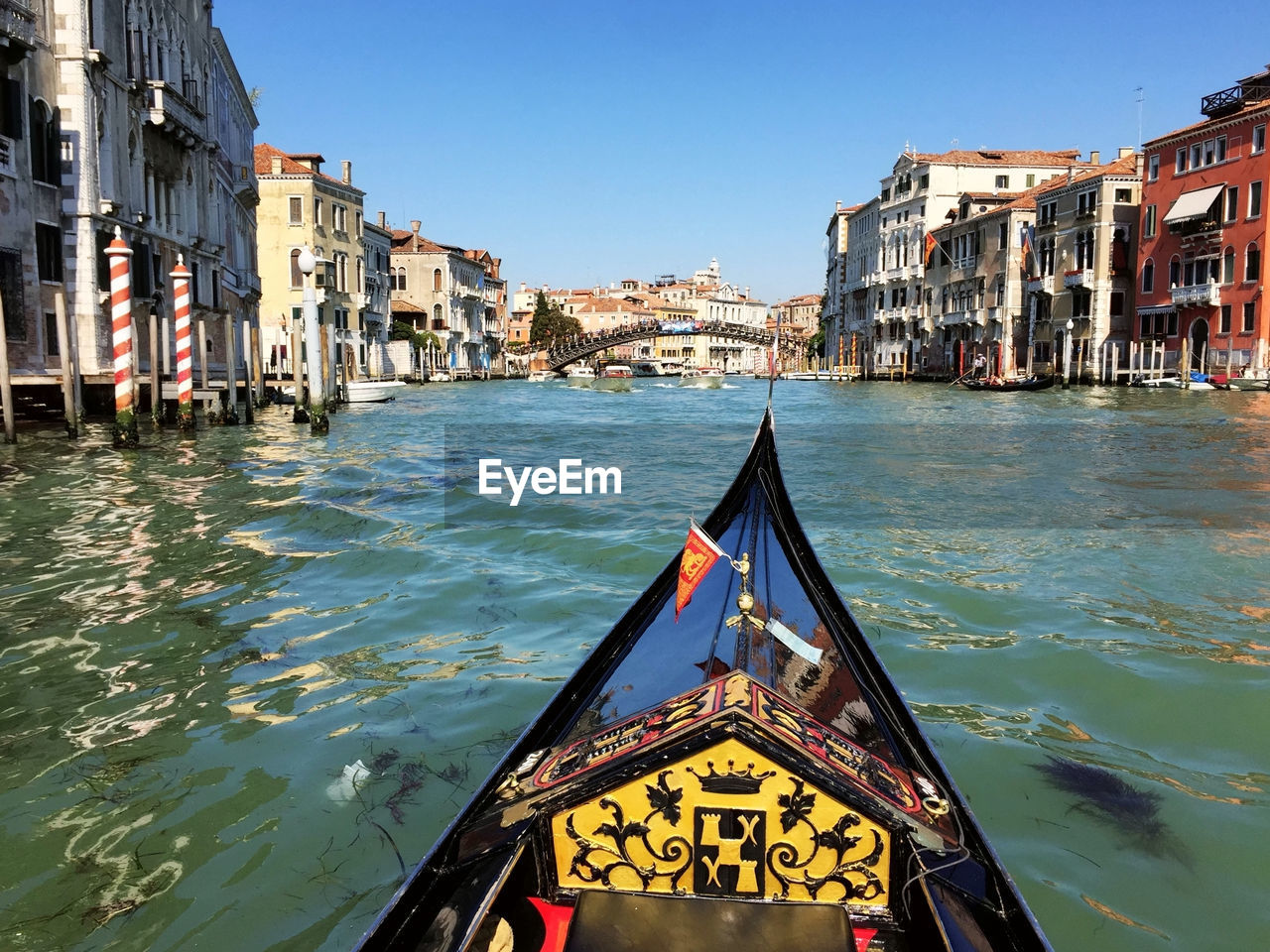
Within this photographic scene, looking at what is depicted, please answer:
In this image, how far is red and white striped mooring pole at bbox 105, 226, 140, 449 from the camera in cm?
720

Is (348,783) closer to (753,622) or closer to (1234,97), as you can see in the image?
(753,622)

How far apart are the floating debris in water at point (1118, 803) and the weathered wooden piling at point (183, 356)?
8261 mm

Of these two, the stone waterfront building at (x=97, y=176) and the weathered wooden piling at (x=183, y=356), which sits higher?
the stone waterfront building at (x=97, y=176)

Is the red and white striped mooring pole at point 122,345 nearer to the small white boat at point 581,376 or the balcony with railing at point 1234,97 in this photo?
the balcony with railing at point 1234,97

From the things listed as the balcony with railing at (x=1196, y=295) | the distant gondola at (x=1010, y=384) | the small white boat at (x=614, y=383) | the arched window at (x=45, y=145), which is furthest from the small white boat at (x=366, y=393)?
the balcony with railing at (x=1196, y=295)

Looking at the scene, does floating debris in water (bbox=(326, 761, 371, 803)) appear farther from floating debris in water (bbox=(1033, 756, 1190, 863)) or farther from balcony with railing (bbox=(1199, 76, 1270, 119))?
balcony with railing (bbox=(1199, 76, 1270, 119))

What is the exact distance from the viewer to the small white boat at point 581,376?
104 feet

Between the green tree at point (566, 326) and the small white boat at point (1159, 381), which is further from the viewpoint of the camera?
the green tree at point (566, 326)

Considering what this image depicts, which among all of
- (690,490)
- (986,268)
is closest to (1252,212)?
(986,268)

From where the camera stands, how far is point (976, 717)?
2457 mm

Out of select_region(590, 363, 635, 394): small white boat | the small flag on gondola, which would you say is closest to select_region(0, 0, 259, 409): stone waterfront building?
the small flag on gondola

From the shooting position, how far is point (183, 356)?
913 centimetres

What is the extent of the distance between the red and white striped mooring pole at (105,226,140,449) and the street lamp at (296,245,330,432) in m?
2.67

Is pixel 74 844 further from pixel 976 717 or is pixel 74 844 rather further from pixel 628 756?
pixel 976 717
